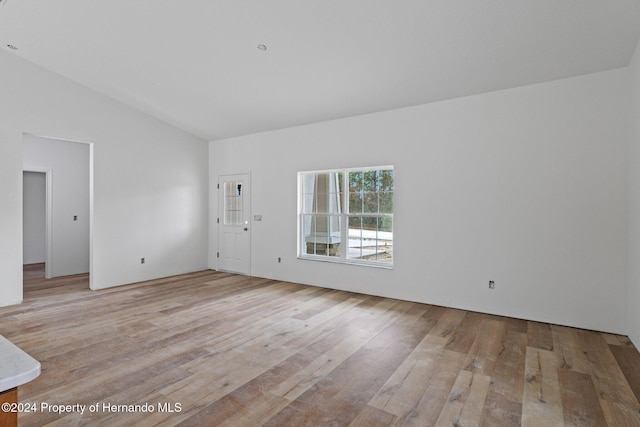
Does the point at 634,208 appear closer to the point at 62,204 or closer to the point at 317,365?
the point at 317,365

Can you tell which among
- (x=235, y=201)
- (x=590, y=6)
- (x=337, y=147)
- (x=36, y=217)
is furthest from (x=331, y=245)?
(x=36, y=217)

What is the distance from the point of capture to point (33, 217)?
8031 mm

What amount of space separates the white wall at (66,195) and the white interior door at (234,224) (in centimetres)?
280

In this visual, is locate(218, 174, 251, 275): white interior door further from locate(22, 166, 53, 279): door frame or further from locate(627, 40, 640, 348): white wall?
locate(627, 40, 640, 348): white wall

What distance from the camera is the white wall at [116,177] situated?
4.61 meters

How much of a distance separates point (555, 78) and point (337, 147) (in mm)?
2919

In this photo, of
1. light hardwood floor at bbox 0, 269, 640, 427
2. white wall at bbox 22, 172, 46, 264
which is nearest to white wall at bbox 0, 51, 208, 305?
light hardwood floor at bbox 0, 269, 640, 427

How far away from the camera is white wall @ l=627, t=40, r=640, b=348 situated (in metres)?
3.15

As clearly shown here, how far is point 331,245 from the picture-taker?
5.71 meters

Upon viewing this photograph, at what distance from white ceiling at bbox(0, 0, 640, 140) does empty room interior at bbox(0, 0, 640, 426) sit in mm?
28

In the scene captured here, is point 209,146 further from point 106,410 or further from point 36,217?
point 106,410

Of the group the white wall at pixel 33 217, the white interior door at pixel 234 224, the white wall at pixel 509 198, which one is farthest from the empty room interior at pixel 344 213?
the white wall at pixel 33 217

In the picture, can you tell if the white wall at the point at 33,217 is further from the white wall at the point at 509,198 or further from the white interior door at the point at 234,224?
the white wall at the point at 509,198

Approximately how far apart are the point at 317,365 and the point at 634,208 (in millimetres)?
3389
